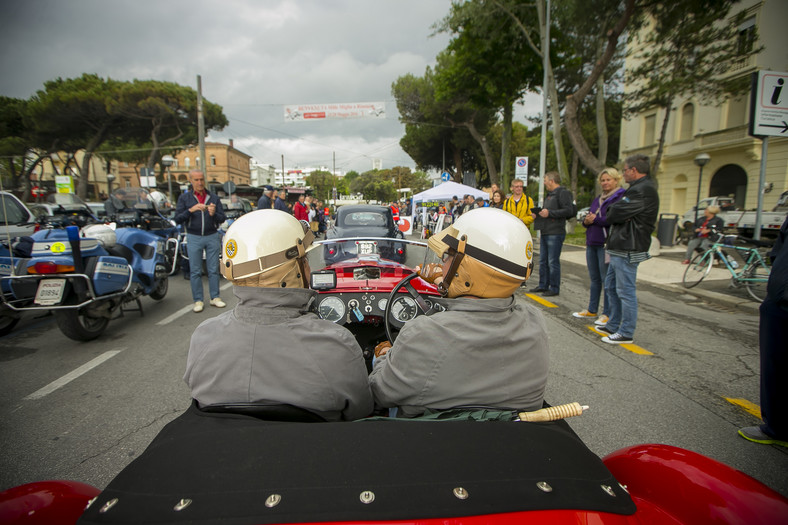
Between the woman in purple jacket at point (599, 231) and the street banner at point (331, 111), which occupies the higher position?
the street banner at point (331, 111)

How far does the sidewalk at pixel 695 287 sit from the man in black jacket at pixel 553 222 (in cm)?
266

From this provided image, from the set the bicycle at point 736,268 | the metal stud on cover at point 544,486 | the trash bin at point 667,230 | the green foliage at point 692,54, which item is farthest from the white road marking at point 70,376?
the green foliage at point 692,54

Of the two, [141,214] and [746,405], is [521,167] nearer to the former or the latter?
[141,214]

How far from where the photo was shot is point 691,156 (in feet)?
84.3

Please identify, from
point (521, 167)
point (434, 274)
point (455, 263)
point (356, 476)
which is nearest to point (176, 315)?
point (434, 274)

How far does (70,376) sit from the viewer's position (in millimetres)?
3797

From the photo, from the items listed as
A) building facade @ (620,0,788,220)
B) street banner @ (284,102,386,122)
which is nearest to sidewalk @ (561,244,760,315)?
building facade @ (620,0,788,220)

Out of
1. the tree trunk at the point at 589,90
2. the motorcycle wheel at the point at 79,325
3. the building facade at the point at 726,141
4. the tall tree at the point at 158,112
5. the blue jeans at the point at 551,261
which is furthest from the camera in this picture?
the tall tree at the point at 158,112

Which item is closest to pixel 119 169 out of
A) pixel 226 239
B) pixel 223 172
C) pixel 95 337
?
pixel 223 172

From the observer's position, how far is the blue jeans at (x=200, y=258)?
6133 mm

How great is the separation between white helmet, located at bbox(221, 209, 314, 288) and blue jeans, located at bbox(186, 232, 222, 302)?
16.0ft

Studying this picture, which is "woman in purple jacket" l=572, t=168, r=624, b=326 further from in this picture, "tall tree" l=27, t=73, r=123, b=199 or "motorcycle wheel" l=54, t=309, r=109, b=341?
"tall tree" l=27, t=73, r=123, b=199

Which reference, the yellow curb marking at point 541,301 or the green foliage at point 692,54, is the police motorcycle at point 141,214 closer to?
the yellow curb marking at point 541,301

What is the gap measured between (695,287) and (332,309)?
303 inches
